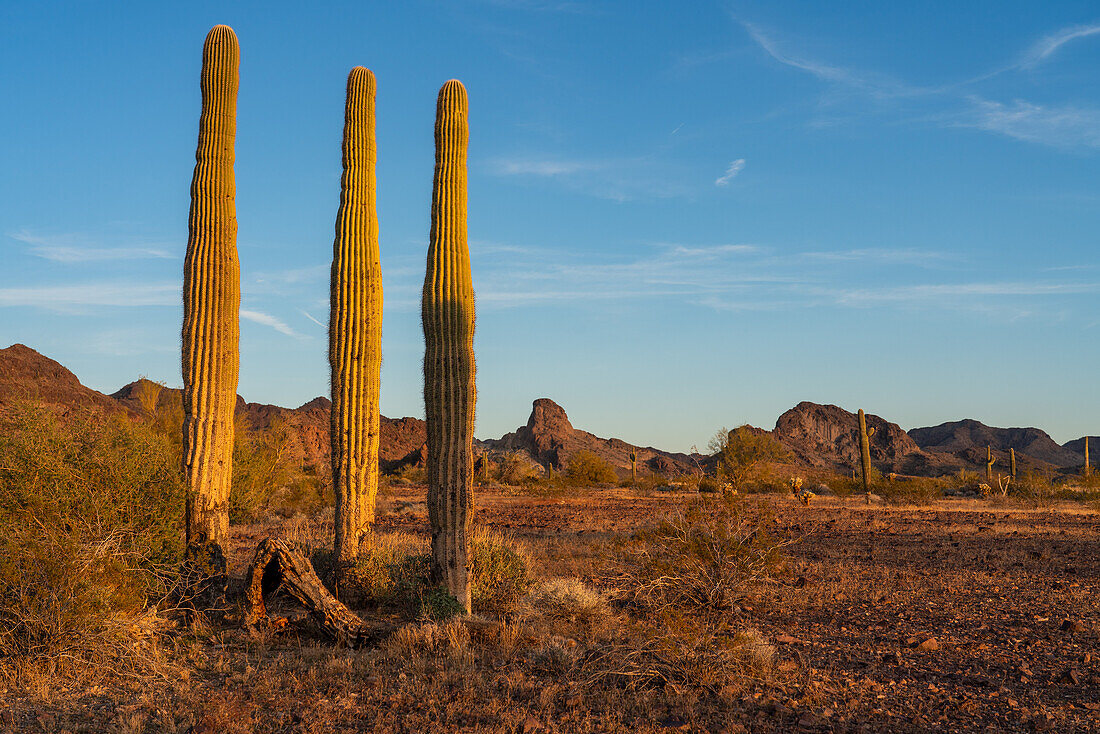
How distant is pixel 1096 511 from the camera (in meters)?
25.6

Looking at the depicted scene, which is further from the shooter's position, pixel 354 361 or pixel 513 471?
pixel 513 471

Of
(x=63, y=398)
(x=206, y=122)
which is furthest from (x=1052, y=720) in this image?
(x=63, y=398)

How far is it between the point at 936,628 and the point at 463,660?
5407mm

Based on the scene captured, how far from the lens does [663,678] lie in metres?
6.41

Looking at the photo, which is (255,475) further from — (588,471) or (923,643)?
(588,471)

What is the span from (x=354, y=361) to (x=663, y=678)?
5503 millimetres

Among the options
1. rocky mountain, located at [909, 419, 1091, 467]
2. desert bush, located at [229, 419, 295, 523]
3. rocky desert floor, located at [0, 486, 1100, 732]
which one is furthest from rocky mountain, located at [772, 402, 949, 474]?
rocky desert floor, located at [0, 486, 1100, 732]

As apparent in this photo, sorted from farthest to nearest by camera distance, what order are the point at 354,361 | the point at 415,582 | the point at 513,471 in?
the point at 513,471
the point at 354,361
the point at 415,582

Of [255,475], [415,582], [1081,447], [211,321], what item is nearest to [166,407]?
[255,475]

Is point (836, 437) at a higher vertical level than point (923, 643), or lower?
higher

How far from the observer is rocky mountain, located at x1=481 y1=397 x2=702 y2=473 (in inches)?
3051

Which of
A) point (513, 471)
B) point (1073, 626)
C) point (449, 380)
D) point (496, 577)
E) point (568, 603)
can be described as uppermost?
point (449, 380)

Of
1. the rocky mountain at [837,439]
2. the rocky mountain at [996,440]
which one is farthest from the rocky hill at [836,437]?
the rocky mountain at [996,440]

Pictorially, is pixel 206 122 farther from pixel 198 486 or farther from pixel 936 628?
pixel 936 628
